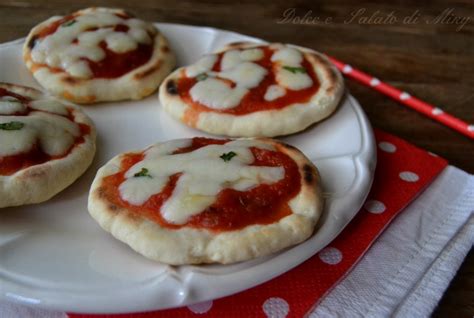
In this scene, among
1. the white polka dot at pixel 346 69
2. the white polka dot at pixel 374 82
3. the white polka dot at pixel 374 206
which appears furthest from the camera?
the white polka dot at pixel 346 69

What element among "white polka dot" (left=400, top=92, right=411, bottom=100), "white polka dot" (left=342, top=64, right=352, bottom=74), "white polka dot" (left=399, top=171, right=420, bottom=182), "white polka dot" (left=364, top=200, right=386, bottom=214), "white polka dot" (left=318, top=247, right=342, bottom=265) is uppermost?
"white polka dot" (left=318, top=247, right=342, bottom=265)

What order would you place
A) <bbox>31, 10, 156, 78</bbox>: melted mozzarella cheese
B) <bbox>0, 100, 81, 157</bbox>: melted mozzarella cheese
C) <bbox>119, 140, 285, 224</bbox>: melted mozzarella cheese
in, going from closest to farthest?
<bbox>119, 140, 285, 224</bbox>: melted mozzarella cheese < <bbox>0, 100, 81, 157</bbox>: melted mozzarella cheese < <bbox>31, 10, 156, 78</bbox>: melted mozzarella cheese

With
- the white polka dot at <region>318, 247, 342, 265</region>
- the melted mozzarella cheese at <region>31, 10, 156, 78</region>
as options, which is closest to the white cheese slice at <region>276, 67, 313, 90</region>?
the melted mozzarella cheese at <region>31, 10, 156, 78</region>

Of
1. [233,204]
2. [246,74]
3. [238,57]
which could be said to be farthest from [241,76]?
[233,204]

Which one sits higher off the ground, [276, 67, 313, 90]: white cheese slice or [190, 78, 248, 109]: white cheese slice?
[276, 67, 313, 90]: white cheese slice

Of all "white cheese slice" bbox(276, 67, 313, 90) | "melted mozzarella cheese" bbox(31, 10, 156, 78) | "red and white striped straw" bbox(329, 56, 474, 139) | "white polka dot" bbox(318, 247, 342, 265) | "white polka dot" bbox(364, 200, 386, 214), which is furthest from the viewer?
"red and white striped straw" bbox(329, 56, 474, 139)

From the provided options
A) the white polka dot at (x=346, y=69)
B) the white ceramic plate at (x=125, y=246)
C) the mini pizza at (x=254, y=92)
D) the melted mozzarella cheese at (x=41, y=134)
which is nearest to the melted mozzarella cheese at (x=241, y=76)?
the mini pizza at (x=254, y=92)

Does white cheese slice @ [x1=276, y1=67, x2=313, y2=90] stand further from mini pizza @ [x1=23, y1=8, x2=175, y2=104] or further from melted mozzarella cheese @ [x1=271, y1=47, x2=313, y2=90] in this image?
mini pizza @ [x1=23, y1=8, x2=175, y2=104]

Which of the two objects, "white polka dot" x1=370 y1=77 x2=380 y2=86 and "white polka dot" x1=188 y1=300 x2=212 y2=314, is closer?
"white polka dot" x1=188 y1=300 x2=212 y2=314

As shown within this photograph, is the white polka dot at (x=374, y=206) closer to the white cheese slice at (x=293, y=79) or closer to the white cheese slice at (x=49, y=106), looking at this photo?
the white cheese slice at (x=293, y=79)
